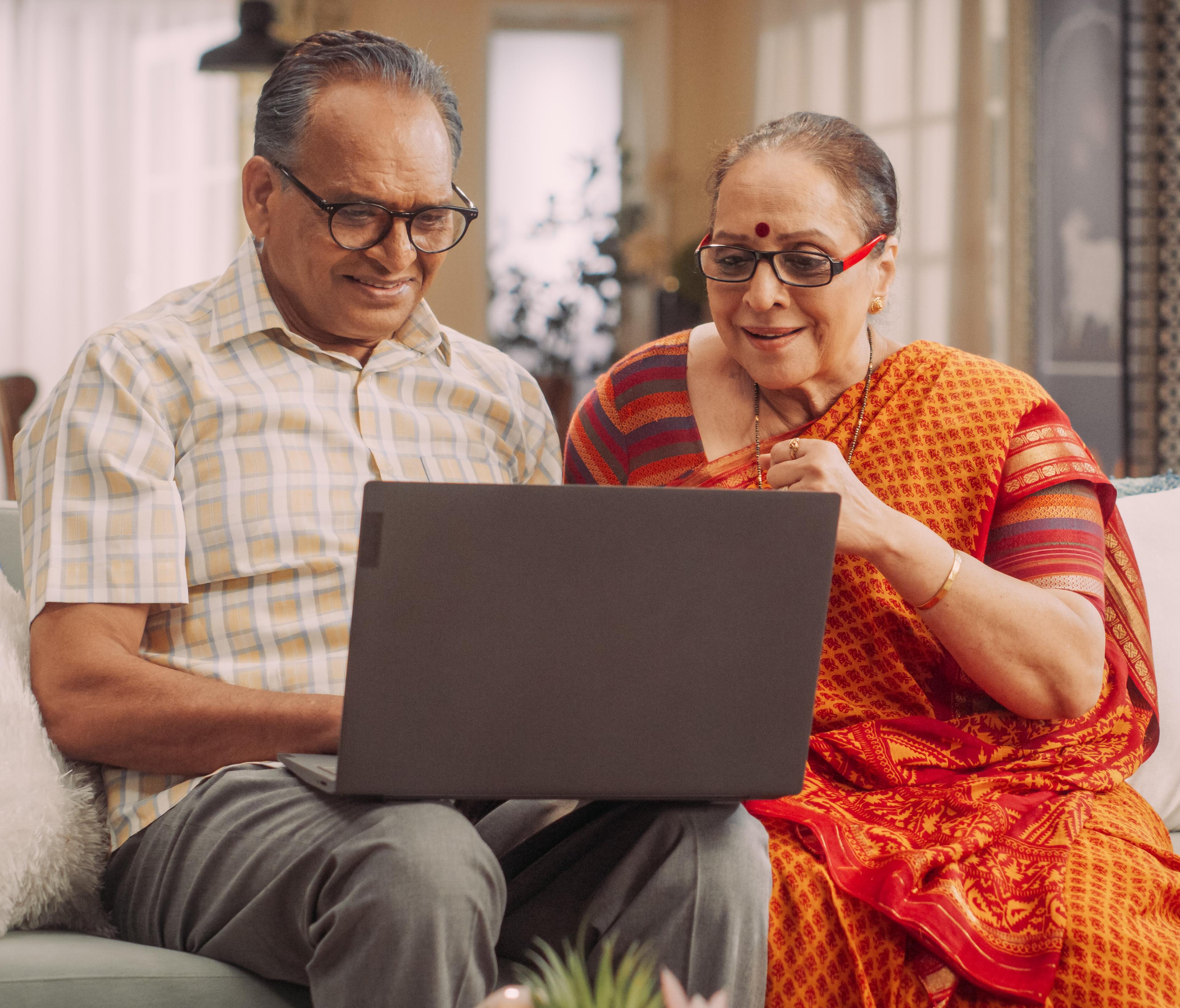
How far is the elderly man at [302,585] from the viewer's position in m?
1.07

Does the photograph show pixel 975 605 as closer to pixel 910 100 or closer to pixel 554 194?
pixel 910 100

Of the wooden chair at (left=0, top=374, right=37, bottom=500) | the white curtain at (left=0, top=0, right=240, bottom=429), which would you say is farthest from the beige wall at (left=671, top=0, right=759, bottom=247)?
the wooden chair at (left=0, top=374, right=37, bottom=500)

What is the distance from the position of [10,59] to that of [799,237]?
4.88 metres

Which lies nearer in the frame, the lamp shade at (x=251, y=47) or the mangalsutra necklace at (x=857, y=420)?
the mangalsutra necklace at (x=857, y=420)

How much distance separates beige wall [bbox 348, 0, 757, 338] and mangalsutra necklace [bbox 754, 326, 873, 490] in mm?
3712

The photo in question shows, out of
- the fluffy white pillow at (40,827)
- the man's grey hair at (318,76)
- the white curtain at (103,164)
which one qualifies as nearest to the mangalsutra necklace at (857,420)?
the man's grey hair at (318,76)

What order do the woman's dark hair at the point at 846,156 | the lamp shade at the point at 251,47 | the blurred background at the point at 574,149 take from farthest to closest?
the blurred background at the point at 574,149 → the lamp shade at the point at 251,47 → the woman's dark hair at the point at 846,156

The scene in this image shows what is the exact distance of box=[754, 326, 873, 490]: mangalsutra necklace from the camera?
1.49 metres

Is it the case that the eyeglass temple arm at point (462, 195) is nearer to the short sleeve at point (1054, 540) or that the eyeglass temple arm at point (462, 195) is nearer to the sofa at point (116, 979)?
the short sleeve at point (1054, 540)

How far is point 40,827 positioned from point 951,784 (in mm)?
906

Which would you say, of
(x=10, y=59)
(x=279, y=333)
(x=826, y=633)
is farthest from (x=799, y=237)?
(x=10, y=59)

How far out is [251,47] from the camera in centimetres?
352

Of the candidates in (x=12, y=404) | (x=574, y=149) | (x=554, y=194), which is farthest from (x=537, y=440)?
(x=574, y=149)

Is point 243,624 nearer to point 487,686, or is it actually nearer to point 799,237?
point 487,686
